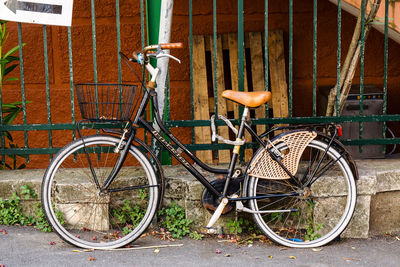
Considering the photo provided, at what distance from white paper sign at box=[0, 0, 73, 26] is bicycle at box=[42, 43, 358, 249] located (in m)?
0.59

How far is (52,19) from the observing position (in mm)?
3998

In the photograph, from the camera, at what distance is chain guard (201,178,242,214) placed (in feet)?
12.5

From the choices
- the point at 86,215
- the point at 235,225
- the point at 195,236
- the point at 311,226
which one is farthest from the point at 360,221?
the point at 86,215

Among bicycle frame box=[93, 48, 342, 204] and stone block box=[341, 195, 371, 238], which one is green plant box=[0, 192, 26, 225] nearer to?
bicycle frame box=[93, 48, 342, 204]

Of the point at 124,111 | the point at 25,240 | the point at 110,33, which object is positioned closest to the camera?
the point at 124,111

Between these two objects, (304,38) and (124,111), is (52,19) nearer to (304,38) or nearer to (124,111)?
(124,111)

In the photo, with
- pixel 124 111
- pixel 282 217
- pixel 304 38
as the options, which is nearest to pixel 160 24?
pixel 124 111

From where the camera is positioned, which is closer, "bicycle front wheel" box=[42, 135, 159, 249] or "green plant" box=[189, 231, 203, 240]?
"bicycle front wheel" box=[42, 135, 159, 249]

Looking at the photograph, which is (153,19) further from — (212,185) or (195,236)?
(195,236)

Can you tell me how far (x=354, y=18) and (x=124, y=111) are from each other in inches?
127

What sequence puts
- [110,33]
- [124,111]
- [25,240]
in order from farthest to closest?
[110,33] → [25,240] → [124,111]

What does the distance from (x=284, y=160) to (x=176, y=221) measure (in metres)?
0.92

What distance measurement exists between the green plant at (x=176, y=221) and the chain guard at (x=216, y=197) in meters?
0.22

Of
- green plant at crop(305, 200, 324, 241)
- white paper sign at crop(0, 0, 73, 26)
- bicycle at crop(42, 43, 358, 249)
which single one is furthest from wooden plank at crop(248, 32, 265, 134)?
A: white paper sign at crop(0, 0, 73, 26)
